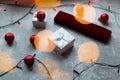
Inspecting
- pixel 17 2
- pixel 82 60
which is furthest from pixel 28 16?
pixel 82 60

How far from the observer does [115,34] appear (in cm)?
167

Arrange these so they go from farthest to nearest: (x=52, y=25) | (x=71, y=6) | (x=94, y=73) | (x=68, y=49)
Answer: (x=71, y=6)
(x=52, y=25)
(x=68, y=49)
(x=94, y=73)

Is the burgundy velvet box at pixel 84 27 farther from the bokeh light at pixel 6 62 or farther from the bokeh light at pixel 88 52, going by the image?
the bokeh light at pixel 6 62

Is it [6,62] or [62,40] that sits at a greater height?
[62,40]

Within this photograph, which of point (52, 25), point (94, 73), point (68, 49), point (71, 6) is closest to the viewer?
point (94, 73)

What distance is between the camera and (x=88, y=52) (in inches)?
61.7

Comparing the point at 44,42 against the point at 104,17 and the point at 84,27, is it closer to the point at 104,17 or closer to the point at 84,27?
→ the point at 84,27

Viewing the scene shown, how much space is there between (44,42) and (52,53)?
10cm

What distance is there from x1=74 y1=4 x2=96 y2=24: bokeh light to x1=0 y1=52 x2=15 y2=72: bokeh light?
1.80 feet

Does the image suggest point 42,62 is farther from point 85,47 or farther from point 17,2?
point 17,2

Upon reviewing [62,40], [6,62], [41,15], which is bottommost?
[6,62]

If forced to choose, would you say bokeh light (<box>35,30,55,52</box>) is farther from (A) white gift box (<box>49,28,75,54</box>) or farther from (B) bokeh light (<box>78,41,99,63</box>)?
(B) bokeh light (<box>78,41,99,63</box>)

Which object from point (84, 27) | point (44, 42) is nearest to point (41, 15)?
point (44, 42)

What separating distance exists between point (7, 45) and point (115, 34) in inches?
29.4
